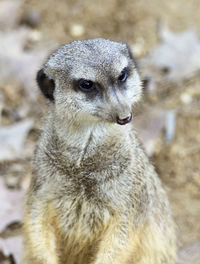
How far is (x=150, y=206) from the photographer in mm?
4926

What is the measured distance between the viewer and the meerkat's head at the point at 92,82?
418 centimetres

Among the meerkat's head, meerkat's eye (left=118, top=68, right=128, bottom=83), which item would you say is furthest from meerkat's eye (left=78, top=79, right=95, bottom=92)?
meerkat's eye (left=118, top=68, right=128, bottom=83)

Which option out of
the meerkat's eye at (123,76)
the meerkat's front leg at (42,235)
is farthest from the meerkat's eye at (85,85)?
the meerkat's front leg at (42,235)

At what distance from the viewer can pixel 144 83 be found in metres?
5.66

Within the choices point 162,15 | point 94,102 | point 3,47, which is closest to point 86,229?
point 94,102

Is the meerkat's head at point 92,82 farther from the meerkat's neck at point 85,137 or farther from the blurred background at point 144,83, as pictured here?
the blurred background at point 144,83

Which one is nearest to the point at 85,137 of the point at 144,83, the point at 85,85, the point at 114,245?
the point at 85,85

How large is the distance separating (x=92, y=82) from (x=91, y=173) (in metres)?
0.67

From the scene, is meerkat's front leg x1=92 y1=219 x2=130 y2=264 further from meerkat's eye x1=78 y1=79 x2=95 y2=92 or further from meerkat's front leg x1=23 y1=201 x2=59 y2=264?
meerkat's eye x1=78 y1=79 x2=95 y2=92

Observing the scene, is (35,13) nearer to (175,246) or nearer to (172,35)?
(172,35)

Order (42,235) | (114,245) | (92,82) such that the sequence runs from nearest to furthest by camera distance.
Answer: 1. (92,82)
2. (114,245)
3. (42,235)

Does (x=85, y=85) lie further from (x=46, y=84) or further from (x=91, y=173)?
(x=91, y=173)

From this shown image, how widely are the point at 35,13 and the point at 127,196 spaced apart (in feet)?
13.3

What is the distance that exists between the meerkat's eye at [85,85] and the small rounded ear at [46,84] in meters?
0.35
